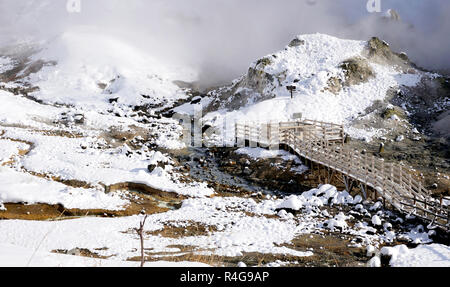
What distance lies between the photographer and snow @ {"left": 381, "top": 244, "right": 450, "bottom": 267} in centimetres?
947

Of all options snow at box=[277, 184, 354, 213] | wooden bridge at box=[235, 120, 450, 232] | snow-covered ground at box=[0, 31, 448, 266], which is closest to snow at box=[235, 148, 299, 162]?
snow-covered ground at box=[0, 31, 448, 266]

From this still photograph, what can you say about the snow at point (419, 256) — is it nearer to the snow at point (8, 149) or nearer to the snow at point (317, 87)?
the snow at point (317, 87)

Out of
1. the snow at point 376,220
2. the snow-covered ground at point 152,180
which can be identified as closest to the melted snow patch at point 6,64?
the snow-covered ground at point 152,180

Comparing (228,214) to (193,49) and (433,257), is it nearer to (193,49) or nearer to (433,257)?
(433,257)

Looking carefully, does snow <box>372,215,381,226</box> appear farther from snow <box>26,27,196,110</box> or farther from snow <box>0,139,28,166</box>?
snow <box>26,27,196,110</box>

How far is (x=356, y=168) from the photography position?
Answer: 19.8 metres

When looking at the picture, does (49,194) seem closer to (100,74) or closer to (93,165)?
(93,165)

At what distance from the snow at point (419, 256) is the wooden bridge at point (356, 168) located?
9.17ft

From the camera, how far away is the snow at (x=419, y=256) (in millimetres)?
9469

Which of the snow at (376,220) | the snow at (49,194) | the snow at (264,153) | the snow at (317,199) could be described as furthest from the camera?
the snow at (264,153)

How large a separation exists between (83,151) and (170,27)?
74.3 meters

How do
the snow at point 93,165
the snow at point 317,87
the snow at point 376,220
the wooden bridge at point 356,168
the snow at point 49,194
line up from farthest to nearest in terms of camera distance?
the snow at point 317,87
the snow at point 93,165
the snow at point 49,194
the wooden bridge at point 356,168
the snow at point 376,220

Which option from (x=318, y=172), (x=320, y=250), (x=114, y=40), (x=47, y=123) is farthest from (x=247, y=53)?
(x=320, y=250)

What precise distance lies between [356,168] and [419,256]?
10169 mm
